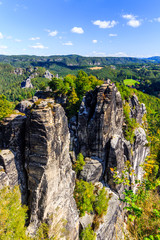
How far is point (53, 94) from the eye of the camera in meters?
47.0

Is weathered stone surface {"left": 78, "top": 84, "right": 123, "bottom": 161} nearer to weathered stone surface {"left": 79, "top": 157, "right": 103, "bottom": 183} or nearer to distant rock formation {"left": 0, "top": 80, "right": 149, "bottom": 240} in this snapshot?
distant rock formation {"left": 0, "top": 80, "right": 149, "bottom": 240}

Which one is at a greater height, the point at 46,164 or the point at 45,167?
the point at 46,164

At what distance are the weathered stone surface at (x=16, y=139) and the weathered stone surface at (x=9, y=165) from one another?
49 cm

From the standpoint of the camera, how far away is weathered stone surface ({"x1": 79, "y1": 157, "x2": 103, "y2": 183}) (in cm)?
2845

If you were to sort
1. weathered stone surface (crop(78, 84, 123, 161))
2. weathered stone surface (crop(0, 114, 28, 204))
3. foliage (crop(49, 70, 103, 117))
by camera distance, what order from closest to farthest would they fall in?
weathered stone surface (crop(0, 114, 28, 204))
weathered stone surface (crop(78, 84, 123, 161))
foliage (crop(49, 70, 103, 117))

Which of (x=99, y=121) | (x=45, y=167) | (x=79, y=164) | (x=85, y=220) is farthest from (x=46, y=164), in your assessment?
(x=99, y=121)

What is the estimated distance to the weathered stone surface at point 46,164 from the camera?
16.3 metres

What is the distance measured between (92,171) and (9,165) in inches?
693

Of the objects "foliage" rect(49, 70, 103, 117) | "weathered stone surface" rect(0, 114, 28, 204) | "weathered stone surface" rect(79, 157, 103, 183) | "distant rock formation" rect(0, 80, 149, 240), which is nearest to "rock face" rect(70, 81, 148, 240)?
"weathered stone surface" rect(79, 157, 103, 183)

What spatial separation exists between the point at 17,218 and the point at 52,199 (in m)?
5.37

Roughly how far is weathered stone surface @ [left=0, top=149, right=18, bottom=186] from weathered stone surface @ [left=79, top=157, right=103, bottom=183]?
49.3 feet

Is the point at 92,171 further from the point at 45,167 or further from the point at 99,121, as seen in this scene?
the point at 45,167

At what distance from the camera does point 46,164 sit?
16.9 meters

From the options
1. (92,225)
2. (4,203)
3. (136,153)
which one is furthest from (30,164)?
(136,153)
